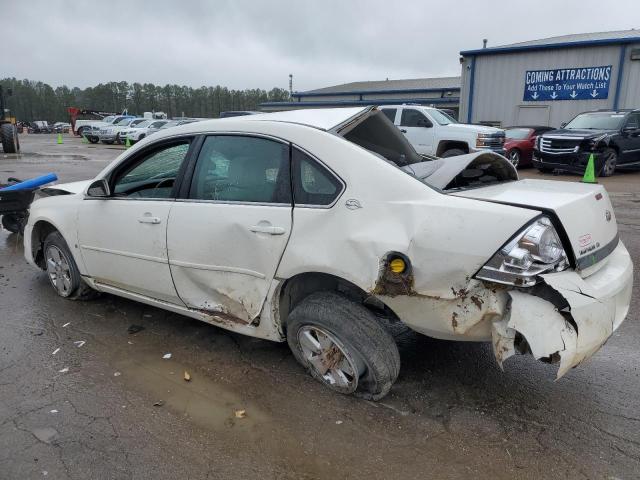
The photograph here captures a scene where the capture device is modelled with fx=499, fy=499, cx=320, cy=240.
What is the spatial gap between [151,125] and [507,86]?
782 inches

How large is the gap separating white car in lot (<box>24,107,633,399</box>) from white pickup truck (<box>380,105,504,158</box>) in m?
9.71

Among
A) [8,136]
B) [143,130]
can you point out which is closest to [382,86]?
[143,130]

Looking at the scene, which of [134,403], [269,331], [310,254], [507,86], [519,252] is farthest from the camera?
[507,86]

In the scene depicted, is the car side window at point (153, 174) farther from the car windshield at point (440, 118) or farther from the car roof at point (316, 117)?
the car windshield at point (440, 118)

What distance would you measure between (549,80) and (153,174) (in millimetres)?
22302

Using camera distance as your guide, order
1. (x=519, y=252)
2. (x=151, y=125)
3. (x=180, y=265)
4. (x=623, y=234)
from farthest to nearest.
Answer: (x=151, y=125)
(x=623, y=234)
(x=180, y=265)
(x=519, y=252)

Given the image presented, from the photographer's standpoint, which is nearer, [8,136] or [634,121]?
[634,121]

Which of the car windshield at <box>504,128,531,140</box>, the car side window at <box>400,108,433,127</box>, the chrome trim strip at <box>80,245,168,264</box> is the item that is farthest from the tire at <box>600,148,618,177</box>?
the chrome trim strip at <box>80,245,168,264</box>

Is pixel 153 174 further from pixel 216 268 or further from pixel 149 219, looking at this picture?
pixel 216 268

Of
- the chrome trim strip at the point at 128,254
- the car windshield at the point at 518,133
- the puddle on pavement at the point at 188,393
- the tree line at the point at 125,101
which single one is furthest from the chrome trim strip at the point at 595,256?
the tree line at the point at 125,101

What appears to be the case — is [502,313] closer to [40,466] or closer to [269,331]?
[269,331]

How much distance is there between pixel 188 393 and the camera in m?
3.03

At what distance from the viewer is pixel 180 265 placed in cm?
334

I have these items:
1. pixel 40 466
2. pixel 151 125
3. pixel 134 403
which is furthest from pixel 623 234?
pixel 151 125
